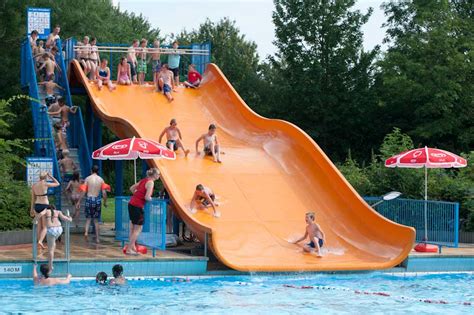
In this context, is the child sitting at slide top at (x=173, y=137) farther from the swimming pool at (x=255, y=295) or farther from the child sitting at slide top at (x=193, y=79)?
the swimming pool at (x=255, y=295)

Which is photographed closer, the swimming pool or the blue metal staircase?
the swimming pool

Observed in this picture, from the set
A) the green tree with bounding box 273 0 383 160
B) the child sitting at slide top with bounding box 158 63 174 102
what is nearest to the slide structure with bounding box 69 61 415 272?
the child sitting at slide top with bounding box 158 63 174 102

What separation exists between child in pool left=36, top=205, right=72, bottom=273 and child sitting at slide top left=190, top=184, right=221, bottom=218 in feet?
10.7

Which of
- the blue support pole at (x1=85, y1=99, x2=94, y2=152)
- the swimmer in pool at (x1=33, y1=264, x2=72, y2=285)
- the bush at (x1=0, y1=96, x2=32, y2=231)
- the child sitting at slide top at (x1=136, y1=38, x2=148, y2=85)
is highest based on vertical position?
the child sitting at slide top at (x1=136, y1=38, x2=148, y2=85)

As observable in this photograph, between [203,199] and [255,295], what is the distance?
13.2 feet

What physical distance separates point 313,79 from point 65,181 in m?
19.5

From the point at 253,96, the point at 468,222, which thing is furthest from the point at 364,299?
the point at 253,96

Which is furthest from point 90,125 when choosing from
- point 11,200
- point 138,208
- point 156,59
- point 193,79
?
point 138,208

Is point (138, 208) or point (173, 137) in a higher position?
point (173, 137)

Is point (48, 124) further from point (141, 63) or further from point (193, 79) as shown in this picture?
point (193, 79)

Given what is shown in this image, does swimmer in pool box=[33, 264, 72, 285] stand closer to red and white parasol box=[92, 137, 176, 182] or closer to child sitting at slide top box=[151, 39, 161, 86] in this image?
red and white parasol box=[92, 137, 176, 182]

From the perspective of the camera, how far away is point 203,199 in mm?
19297

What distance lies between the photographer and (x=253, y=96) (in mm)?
43875

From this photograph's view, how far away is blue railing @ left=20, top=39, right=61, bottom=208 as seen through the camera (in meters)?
21.2
